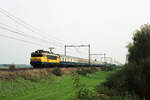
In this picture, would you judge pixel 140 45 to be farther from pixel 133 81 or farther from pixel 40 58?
pixel 40 58

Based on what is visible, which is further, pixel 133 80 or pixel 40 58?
pixel 40 58

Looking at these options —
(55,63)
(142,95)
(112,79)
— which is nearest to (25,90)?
(112,79)

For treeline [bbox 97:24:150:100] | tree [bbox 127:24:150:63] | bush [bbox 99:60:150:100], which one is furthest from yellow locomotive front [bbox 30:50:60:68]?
tree [bbox 127:24:150:63]

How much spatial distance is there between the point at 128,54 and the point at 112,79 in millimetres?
10130

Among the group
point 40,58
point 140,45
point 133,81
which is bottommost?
point 133,81

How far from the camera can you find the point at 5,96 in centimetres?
1662

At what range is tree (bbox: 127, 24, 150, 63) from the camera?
1229 inches

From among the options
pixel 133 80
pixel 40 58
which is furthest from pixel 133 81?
pixel 40 58

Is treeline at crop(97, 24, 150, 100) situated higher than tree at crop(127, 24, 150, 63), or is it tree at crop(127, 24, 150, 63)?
tree at crop(127, 24, 150, 63)

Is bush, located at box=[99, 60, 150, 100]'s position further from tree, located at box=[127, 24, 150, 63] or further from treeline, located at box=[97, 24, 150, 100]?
tree, located at box=[127, 24, 150, 63]

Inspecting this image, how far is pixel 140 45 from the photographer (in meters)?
33.2

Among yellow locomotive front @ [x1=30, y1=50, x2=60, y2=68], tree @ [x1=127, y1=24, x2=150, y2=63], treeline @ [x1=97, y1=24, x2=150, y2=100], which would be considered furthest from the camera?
yellow locomotive front @ [x1=30, y1=50, x2=60, y2=68]

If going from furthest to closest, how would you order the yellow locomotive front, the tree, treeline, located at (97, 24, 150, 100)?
the yellow locomotive front
the tree
treeline, located at (97, 24, 150, 100)

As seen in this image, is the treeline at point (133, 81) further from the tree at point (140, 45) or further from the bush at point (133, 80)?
the tree at point (140, 45)
